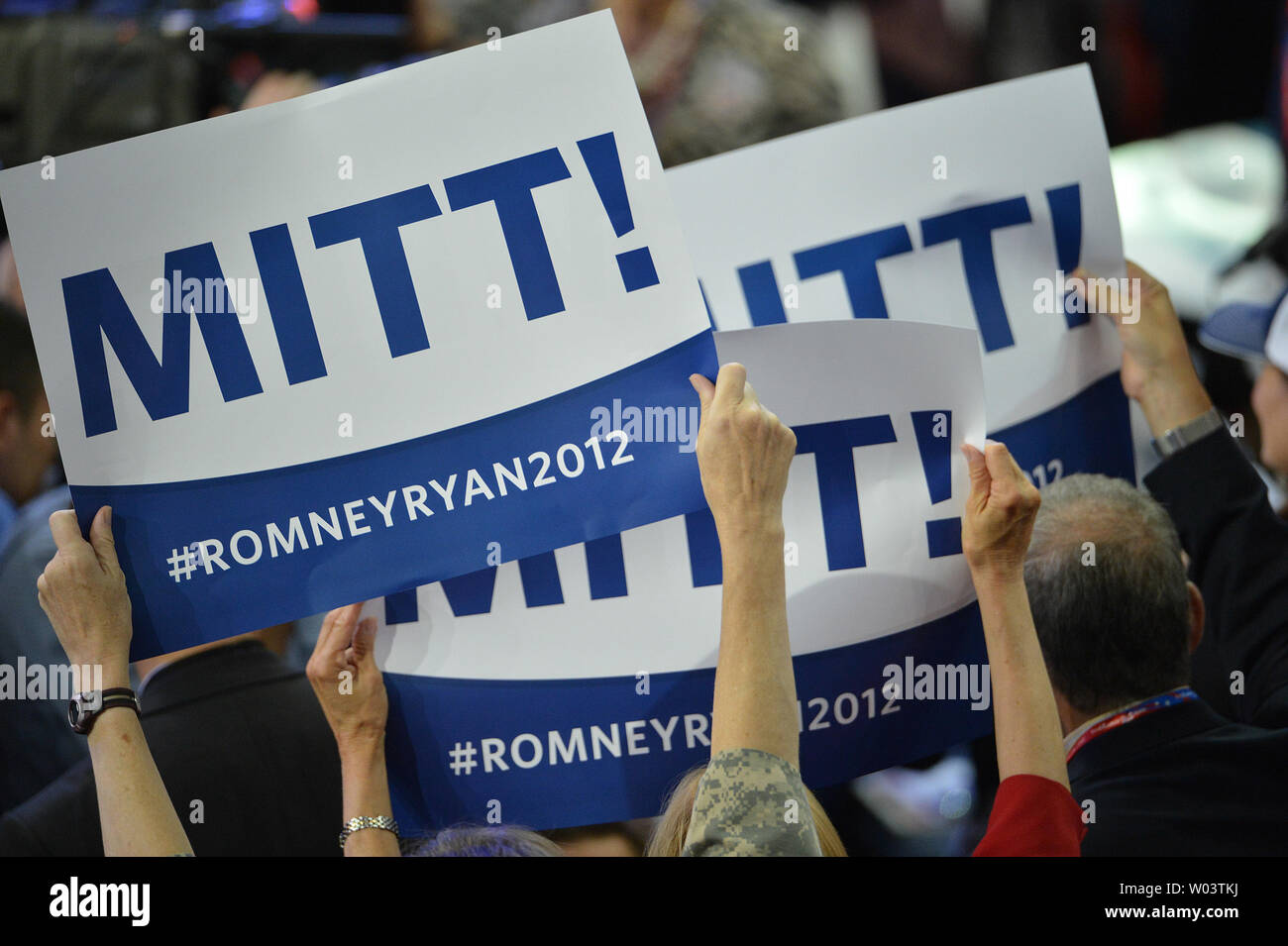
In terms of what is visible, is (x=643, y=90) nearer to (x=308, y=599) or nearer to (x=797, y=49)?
(x=797, y=49)

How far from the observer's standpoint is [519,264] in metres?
1.76

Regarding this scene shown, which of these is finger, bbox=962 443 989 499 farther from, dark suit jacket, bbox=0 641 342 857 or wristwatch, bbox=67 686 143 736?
wristwatch, bbox=67 686 143 736

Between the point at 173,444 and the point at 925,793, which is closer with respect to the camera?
the point at 173,444

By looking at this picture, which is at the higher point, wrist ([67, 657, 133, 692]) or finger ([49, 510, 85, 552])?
finger ([49, 510, 85, 552])

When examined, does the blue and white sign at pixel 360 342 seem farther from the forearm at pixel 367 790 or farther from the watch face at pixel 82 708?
the forearm at pixel 367 790

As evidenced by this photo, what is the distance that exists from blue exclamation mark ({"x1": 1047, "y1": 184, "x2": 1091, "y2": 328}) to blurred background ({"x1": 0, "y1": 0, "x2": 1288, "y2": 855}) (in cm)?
85

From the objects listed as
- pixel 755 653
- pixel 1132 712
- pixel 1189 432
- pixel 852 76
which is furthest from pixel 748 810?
pixel 852 76

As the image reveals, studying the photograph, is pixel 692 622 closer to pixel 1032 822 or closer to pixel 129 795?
pixel 1032 822

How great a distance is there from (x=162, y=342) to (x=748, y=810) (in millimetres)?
1020

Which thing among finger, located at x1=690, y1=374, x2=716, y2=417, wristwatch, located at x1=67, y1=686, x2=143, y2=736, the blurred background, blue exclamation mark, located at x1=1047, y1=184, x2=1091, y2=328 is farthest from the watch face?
blue exclamation mark, located at x1=1047, y1=184, x2=1091, y2=328

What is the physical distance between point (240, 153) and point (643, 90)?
1548 millimetres

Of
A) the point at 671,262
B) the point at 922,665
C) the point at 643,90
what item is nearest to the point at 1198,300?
the point at 643,90

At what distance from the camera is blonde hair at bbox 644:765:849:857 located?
162 cm
